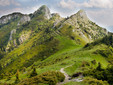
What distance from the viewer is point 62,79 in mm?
38125

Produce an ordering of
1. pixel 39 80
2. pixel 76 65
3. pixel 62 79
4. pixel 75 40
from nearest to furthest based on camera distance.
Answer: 1. pixel 39 80
2. pixel 62 79
3. pixel 76 65
4. pixel 75 40

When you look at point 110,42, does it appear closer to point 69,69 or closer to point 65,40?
point 69,69

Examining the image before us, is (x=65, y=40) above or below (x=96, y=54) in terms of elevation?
above

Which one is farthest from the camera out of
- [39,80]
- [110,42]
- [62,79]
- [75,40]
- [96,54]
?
[75,40]

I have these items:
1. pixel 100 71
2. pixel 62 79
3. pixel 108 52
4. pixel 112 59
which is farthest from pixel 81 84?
pixel 108 52

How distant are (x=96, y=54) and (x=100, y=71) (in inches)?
1572

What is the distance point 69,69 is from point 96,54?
3036 centimetres

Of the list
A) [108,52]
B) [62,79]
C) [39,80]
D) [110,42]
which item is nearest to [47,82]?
[39,80]

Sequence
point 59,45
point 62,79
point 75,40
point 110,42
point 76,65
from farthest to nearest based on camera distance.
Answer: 1. point 75,40
2. point 59,45
3. point 110,42
4. point 76,65
5. point 62,79

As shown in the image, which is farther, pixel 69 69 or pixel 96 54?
pixel 96 54

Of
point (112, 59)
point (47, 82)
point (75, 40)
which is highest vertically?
point (75, 40)

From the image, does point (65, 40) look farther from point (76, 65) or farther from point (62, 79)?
point (62, 79)

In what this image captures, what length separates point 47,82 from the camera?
107ft

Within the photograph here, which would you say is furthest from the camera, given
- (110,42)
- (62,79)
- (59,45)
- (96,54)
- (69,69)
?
(59,45)
